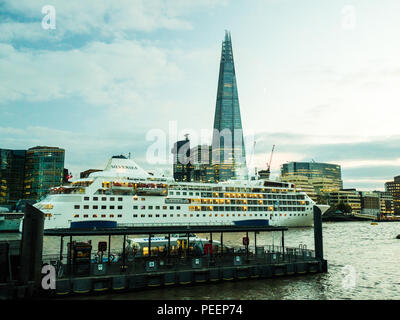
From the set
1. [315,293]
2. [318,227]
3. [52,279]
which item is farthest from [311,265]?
[52,279]

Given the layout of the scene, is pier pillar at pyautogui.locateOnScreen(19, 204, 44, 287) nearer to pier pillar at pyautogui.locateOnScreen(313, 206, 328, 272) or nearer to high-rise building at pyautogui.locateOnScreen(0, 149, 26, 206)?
pier pillar at pyautogui.locateOnScreen(313, 206, 328, 272)

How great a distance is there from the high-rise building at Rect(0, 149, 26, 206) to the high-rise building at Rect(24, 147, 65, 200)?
10572 mm

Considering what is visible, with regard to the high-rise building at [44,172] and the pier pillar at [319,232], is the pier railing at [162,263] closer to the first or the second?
the pier pillar at [319,232]

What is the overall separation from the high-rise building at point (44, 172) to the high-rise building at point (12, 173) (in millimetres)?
10572

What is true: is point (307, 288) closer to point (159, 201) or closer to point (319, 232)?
point (319, 232)

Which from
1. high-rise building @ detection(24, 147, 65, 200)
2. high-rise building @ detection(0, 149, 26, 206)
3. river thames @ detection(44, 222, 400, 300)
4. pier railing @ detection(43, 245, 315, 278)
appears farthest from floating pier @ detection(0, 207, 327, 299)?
high-rise building @ detection(0, 149, 26, 206)

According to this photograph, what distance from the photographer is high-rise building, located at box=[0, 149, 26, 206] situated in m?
190

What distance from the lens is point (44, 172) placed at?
589ft

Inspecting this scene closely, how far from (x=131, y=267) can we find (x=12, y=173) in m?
199

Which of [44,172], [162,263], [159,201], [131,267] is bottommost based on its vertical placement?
[131,267]

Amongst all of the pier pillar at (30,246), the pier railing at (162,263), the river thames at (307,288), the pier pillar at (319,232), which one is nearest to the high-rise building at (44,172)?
the pier railing at (162,263)

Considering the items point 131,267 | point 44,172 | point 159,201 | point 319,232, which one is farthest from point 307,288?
point 44,172

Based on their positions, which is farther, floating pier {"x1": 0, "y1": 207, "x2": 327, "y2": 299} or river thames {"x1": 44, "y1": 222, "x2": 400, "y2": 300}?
river thames {"x1": 44, "y1": 222, "x2": 400, "y2": 300}
